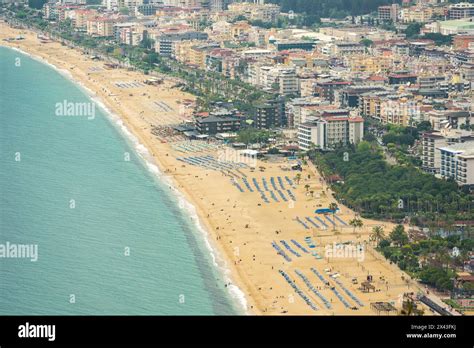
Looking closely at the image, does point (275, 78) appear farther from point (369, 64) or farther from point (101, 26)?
point (101, 26)

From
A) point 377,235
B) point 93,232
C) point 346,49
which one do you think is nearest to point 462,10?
point 346,49

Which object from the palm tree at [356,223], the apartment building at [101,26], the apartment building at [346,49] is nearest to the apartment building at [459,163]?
the palm tree at [356,223]

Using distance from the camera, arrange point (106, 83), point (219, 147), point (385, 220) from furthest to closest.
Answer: point (106, 83) < point (219, 147) < point (385, 220)

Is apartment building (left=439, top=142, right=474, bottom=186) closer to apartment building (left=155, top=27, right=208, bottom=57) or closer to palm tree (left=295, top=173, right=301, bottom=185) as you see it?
palm tree (left=295, top=173, right=301, bottom=185)

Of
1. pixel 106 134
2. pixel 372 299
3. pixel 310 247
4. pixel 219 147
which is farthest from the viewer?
pixel 106 134

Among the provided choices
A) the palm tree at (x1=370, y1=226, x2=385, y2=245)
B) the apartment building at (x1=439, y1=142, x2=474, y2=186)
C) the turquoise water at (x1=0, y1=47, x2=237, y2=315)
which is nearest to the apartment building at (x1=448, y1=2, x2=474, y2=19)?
the turquoise water at (x1=0, y1=47, x2=237, y2=315)

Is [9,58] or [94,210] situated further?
[9,58]

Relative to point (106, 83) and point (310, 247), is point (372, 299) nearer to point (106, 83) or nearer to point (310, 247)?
point (310, 247)

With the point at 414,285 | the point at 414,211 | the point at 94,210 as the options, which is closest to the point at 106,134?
the point at 94,210
